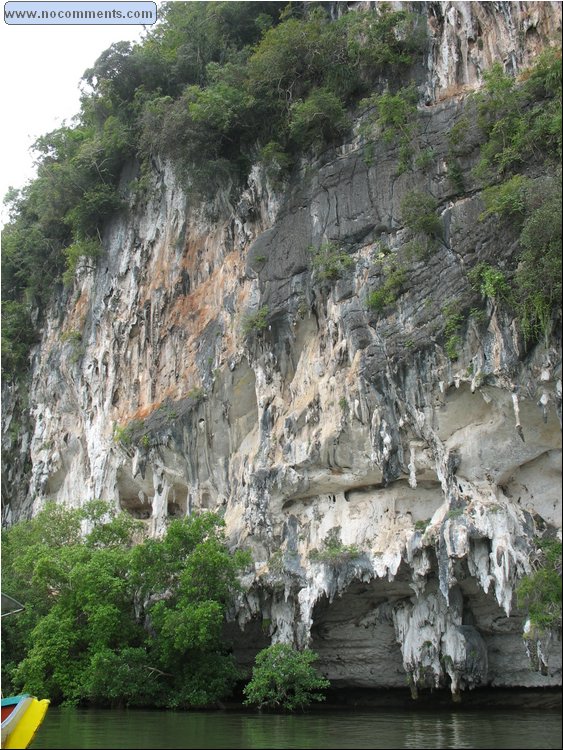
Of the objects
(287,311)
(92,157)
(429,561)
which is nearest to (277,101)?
(287,311)

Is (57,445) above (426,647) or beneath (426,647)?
above

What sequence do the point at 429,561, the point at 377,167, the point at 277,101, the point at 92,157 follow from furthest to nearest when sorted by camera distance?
the point at 92,157 < the point at 277,101 < the point at 377,167 < the point at 429,561

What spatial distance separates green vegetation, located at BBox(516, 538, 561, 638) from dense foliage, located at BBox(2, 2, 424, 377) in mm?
13645

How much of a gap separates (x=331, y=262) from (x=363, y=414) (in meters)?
4.31

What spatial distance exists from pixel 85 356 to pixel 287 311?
12.1 m

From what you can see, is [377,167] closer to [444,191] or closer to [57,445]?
[444,191]

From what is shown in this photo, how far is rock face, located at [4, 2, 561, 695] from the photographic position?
16766mm

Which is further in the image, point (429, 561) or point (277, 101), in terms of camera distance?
point (277, 101)

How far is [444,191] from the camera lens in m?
19.2

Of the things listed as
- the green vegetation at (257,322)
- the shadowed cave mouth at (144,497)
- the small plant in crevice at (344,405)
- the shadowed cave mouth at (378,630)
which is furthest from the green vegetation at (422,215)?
the shadowed cave mouth at (144,497)

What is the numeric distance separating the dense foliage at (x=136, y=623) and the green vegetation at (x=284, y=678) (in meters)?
1.34

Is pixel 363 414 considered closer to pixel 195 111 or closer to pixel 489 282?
pixel 489 282

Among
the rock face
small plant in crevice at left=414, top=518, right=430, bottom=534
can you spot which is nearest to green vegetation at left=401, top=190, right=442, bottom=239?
the rock face

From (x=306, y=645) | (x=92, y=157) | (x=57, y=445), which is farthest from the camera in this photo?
(x=57, y=445)
